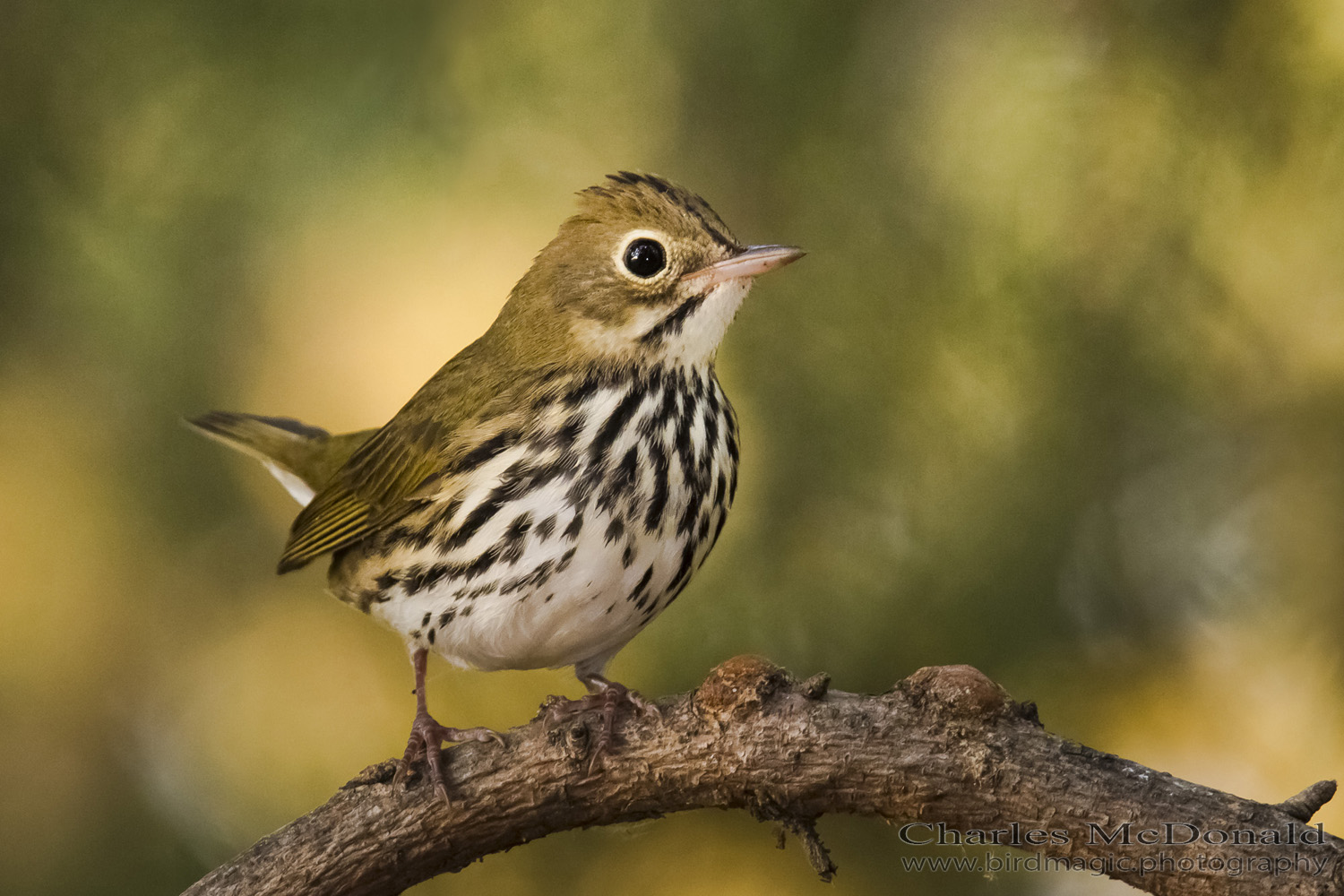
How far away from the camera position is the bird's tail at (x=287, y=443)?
2934 millimetres

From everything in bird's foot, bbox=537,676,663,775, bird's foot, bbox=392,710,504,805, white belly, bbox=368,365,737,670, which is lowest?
bird's foot, bbox=392,710,504,805

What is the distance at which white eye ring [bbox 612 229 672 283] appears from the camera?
7.22 ft

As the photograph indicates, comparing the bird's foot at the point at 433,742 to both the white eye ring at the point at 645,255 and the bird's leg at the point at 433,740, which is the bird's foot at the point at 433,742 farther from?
the white eye ring at the point at 645,255

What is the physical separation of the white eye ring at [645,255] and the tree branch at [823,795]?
0.63 meters

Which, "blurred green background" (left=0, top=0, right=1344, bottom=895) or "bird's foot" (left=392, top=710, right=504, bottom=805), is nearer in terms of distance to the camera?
"bird's foot" (left=392, top=710, right=504, bottom=805)

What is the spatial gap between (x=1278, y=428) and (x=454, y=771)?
1.79 metres

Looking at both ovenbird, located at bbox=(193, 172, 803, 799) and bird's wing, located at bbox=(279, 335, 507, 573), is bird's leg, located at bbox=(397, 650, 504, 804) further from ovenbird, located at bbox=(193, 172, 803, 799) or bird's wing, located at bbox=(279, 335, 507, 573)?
bird's wing, located at bbox=(279, 335, 507, 573)

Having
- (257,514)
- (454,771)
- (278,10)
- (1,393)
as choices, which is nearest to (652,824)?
(454,771)

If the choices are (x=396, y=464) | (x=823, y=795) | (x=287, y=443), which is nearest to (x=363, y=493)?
(x=396, y=464)

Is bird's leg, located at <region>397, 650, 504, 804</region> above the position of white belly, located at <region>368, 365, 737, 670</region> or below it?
below

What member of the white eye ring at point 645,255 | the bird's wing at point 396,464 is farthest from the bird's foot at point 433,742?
the white eye ring at point 645,255

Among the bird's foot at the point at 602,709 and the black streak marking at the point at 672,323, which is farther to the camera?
the black streak marking at the point at 672,323

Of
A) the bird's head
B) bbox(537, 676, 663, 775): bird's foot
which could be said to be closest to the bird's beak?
the bird's head

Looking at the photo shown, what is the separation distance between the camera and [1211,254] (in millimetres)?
2871
